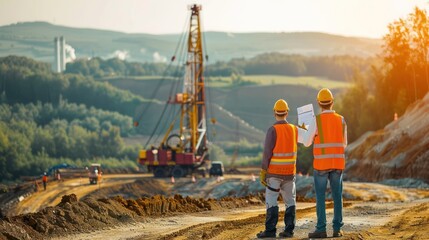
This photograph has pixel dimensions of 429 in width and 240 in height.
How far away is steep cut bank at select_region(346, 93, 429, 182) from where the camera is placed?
2456 inches

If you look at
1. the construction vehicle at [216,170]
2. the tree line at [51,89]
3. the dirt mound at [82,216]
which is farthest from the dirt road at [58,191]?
the tree line at [51,89]

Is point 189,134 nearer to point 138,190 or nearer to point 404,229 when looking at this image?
point 138,190

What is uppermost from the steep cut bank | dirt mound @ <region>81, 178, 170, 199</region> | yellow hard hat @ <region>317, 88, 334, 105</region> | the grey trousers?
yellow hard hat @ <region>317, 88, 334, 105</region>

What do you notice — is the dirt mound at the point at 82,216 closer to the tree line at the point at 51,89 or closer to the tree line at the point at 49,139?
the tree line at the point at 49,139

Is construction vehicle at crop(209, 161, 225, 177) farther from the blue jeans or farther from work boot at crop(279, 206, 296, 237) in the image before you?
the blue jeans

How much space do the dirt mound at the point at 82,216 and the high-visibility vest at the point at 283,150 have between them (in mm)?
4655

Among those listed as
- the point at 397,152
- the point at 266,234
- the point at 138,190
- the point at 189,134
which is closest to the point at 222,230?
the point at 266,234

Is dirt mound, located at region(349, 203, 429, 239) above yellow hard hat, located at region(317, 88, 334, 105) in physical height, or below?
below

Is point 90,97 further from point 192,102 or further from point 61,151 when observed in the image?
point 192,102

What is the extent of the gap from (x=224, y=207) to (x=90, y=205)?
7403 millimetres

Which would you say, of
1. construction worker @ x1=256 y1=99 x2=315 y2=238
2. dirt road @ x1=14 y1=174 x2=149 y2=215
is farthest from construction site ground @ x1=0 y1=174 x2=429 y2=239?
dirt road @ x1=14 y1=174 x2=149 y2=215

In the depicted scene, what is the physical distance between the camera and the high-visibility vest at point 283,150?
20.1 meters

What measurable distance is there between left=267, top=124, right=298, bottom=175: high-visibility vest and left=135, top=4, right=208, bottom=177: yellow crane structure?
70799mm

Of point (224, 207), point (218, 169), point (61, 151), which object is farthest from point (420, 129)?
point (61, 151)
